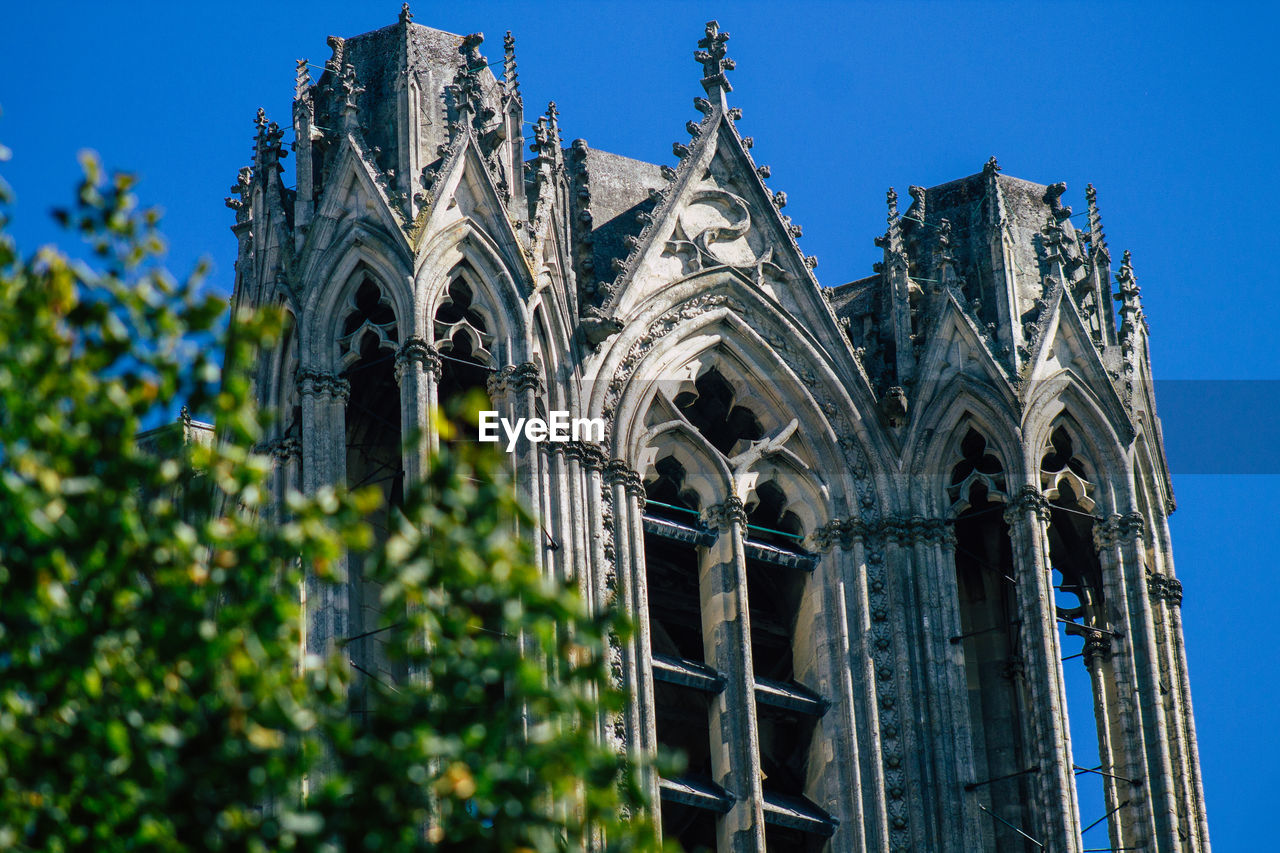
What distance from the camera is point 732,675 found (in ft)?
117

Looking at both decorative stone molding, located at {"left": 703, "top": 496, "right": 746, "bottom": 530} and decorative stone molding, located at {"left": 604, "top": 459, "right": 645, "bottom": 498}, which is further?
decorative stone molding, located at {"left": 703, "top": 496, "right": 746, "bottom": 530}

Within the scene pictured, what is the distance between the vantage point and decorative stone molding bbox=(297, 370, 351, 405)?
35.4 meters

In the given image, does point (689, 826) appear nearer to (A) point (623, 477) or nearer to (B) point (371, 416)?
(A) point (623, 477)

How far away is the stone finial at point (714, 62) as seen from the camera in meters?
40.3

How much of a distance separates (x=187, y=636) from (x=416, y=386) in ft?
50.5

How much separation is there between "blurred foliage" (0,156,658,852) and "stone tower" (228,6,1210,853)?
1338 centimetres

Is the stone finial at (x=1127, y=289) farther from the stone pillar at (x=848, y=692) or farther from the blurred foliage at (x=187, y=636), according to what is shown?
the blurred foliage at (x=187, y=636)

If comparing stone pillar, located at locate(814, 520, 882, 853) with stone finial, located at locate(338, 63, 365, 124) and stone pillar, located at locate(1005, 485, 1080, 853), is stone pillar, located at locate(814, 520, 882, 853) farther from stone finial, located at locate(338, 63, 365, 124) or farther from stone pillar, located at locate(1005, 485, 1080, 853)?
stone finial, located at locate(338, 63, 365, 124)

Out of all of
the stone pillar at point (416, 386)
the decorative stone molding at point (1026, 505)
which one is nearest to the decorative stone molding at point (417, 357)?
the stone pillar at point (416, 386)

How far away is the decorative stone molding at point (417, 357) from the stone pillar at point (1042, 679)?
20.9 ft

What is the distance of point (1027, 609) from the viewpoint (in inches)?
1448

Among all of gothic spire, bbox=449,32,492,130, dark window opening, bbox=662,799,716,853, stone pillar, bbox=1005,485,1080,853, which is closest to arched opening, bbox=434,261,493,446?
gothic spire, bbox=449,32,492,130

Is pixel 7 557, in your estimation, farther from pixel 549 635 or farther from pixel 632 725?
pixel 632 725

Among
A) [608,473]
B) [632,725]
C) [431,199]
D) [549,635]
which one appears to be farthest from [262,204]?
[549,635]
